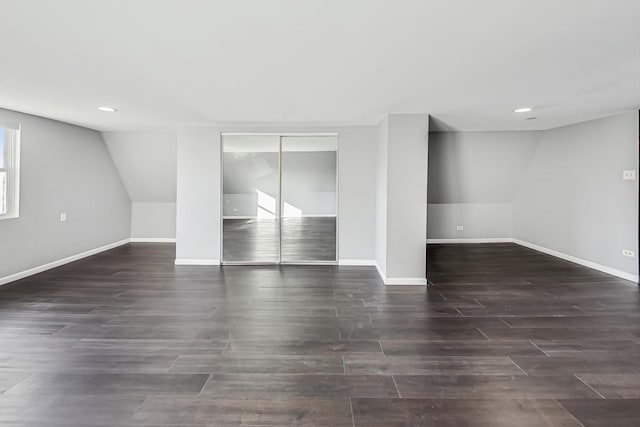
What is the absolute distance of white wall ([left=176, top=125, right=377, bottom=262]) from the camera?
5562mm

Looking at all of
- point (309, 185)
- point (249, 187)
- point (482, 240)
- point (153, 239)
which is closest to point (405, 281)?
point (309, 185)

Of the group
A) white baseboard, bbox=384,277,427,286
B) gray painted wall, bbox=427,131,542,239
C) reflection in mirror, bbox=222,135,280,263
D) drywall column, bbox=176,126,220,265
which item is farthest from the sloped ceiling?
gray painted wall, bbox=427,131,542,239

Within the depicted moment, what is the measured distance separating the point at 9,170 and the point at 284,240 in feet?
13.4

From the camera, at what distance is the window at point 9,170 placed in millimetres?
4480

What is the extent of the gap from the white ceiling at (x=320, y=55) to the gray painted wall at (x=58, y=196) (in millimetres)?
818

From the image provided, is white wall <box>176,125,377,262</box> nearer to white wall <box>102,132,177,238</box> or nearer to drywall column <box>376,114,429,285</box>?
drywall column <box>376,114,429,285</box>

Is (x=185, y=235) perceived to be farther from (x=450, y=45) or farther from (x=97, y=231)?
(x=450, y=45)

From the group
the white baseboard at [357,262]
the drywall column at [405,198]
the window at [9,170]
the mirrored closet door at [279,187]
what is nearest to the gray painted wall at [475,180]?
the drywall column at [405,198]

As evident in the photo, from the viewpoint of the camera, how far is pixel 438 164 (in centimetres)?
670

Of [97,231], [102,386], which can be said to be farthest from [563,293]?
[97,231]

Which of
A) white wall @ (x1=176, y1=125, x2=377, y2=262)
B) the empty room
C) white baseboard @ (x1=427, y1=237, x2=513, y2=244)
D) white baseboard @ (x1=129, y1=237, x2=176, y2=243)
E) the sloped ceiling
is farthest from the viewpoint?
white baseboard @ (x1=427, y1=237, x2=513, y2=244)

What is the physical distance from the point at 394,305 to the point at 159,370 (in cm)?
233

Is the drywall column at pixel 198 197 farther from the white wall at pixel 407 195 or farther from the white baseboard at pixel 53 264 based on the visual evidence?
the white wall at pixel 407 195

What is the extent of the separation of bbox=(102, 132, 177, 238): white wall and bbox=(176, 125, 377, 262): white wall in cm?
102
